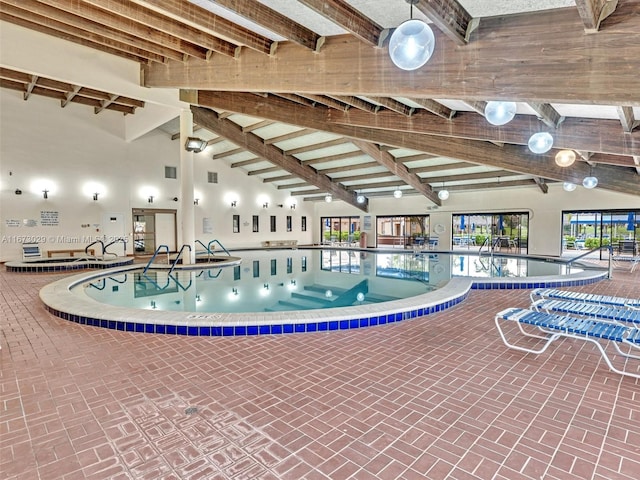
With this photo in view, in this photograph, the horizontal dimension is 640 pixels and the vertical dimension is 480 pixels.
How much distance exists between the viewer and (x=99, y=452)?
1840 mm

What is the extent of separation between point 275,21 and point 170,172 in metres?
11.9

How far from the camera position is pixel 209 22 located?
14.2 feet

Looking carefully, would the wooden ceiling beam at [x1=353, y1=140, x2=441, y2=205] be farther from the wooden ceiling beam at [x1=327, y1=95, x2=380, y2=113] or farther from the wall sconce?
the wall sconce

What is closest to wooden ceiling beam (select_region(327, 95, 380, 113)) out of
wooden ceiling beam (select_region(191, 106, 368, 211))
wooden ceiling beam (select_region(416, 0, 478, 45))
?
wooden ceiling beam (select_region(416, 0, 478, 45))

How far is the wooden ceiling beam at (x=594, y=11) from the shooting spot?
2363 mm

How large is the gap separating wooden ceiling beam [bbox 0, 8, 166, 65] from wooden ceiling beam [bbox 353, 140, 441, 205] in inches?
220

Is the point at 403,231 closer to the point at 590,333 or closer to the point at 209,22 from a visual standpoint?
the point at 209,22

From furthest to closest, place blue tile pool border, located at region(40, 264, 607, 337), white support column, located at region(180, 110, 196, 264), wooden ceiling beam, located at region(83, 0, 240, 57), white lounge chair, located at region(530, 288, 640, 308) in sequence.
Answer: white support column, located at region(180, 110, 196, 264) < wooden ceiling beam, located at region(83, 0, 240, 57) < white lounge chair, located at region(530, 288, 640, 308) < blue tile pool border, located at region(40, 264, 607, 337)

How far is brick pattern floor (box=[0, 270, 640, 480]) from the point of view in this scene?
1760 mm

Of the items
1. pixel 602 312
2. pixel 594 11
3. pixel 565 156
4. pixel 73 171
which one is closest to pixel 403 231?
pixel 565 156

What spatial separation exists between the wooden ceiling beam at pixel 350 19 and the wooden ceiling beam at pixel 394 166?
5761 mm

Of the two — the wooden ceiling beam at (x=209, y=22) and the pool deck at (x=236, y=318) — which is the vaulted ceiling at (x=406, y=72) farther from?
the pool deck at (x=236, y=318)

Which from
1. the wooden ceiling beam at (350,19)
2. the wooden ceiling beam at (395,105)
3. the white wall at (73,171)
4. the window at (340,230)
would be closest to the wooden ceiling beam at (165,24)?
the wooden ceiling beam at (395,105)

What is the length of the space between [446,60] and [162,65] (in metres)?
6.21
